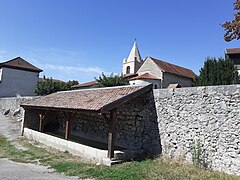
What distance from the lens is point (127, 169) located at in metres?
6.29

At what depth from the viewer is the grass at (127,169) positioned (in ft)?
18.7

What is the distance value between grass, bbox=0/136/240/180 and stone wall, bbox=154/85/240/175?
412 mm

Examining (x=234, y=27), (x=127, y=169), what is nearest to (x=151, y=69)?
(x=234, y=27)

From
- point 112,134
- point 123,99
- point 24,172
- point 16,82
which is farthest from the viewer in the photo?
point 16,82

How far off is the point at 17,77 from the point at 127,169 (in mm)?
27954

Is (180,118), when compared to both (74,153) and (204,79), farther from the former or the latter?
(204,79)

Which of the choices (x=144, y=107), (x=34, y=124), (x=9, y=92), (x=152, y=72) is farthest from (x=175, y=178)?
(x=9, y=92)

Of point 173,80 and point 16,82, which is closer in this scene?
point 16,82

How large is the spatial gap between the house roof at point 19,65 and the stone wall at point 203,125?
88.5ft

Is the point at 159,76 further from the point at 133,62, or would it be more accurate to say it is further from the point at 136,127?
the point at 136,127

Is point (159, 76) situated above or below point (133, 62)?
below

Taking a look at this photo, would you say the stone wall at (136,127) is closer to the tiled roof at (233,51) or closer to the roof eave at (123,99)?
the roof eave at (123,99)

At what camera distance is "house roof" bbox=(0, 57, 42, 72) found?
2864cm

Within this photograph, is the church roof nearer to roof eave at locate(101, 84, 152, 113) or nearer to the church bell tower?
the church bell tower
